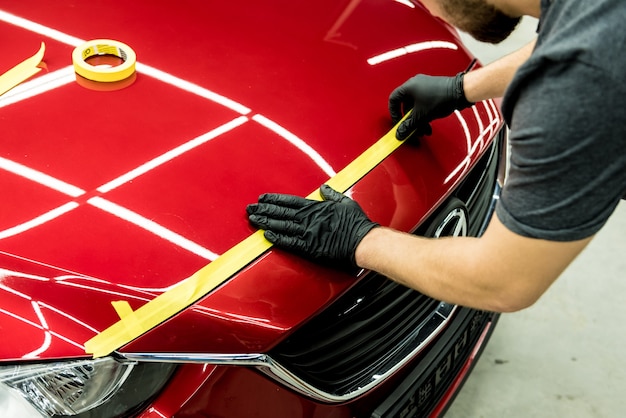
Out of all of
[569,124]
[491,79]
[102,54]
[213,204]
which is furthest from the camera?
[491,79]

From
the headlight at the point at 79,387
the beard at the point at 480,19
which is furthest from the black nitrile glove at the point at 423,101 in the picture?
the headlight at the point at 79,387

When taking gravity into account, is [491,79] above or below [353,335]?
above

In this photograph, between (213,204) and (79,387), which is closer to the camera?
(79,387)

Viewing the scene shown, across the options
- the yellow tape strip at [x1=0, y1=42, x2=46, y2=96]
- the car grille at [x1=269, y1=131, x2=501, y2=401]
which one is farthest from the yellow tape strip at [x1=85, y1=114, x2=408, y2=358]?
the yellow tape strip at [x1=0, y1=42, x2=46, y2=96]

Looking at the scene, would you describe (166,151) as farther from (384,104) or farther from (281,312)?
(384,104)

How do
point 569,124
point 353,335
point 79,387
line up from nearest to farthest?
1. point 569,124
2. point 79,387
3. point 353,335

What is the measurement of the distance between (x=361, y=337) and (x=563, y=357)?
4.03ft

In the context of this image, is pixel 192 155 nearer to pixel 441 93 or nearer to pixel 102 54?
pixel 102 54

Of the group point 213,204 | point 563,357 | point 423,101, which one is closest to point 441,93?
point 423,101

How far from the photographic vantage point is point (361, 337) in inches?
48.2

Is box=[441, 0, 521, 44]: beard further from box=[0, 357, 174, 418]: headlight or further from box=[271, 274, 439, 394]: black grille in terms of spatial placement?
box=[0, 357, 174, 418]: headlight

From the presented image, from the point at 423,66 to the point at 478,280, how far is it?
0.66m

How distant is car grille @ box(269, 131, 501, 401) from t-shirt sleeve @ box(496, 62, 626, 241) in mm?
347

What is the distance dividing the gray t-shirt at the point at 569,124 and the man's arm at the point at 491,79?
0.53 metres
